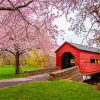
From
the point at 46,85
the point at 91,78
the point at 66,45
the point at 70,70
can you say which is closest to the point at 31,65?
the point at 91,78

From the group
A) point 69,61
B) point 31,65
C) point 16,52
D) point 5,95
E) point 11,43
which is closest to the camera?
point 5,95

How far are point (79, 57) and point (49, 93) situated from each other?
69.3ft

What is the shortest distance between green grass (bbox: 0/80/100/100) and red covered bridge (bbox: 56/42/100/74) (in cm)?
1823

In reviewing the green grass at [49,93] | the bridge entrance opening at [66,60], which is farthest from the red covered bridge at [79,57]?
the green grass at [49,93]

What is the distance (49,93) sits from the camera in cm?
1731

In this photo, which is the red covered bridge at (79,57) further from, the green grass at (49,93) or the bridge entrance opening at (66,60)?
the green grass at (49,93)

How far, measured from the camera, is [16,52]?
125 feet

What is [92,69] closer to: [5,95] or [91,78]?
[91,78]

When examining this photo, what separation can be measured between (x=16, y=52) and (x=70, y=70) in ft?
33.7

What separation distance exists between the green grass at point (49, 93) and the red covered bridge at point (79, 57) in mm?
18229

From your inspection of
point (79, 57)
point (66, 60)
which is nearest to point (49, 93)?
point (79, 57)

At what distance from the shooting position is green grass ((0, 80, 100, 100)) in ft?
53.2

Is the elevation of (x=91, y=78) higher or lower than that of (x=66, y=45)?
lower

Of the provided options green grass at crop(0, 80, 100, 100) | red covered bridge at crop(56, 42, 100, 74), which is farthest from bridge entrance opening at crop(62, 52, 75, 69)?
green grass at crop(0, 80, 100, 100)
